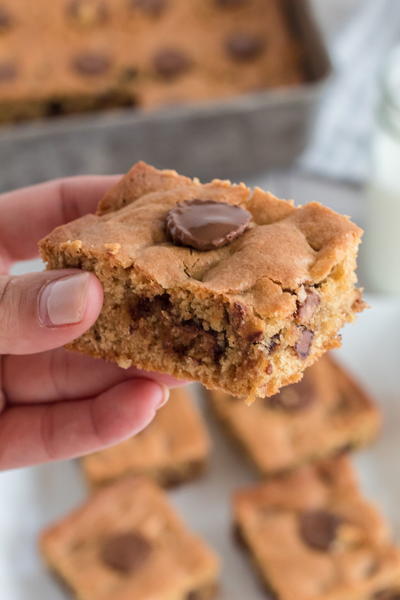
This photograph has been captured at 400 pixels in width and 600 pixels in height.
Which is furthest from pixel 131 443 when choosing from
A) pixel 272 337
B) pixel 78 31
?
pixel 78 31

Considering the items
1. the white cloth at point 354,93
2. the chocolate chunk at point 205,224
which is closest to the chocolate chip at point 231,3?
the white cloth at point 354,93

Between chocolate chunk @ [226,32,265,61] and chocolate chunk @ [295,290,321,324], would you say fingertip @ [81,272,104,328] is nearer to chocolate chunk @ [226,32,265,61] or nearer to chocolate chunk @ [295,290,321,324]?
chocolate chunk @ [295,290,321,324]

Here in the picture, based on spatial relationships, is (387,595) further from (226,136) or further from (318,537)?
(226,136)

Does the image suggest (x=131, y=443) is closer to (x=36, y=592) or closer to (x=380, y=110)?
(x=36, y=592)

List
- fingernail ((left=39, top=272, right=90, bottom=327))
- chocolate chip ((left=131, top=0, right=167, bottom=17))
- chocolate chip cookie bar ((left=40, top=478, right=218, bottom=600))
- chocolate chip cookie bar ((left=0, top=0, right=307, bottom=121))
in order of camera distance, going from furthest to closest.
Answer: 1. chocolate chip ((left=131, top=0, right=167, bottom=17))
2. chocolate chip cookie bar ((left=0, top=0, right=307, bottom=121))
3. chocolate chip cookie bar ((left=40, top=478, right=218, bottom=600))
4. fingernail ((left=39, top=272, right=90, bottom=327))

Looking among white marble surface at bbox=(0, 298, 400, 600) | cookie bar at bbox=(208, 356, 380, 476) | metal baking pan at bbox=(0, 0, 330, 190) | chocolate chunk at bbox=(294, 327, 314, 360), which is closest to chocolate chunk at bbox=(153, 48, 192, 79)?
metal baking pan at bbox=(0, 0, 330, 190)

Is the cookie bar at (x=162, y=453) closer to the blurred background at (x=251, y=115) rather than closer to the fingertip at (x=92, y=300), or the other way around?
the blurred background at (x=251, y=115)
